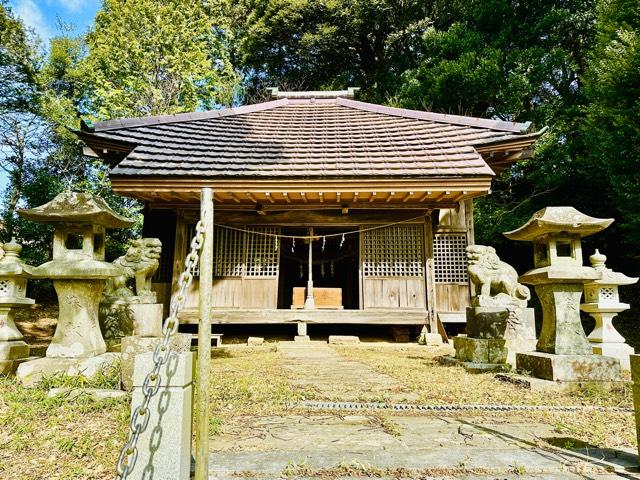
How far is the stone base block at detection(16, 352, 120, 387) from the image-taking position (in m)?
4.17

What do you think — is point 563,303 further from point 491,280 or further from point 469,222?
point 469,222

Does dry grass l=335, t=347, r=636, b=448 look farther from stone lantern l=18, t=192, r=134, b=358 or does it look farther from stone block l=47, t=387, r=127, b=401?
stone lantern l=18, t=192, r=134, b=358

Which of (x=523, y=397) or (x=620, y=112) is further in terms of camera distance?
(x=620, y=112)

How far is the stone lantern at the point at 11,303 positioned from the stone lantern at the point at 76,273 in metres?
0.80

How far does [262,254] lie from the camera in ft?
30.8

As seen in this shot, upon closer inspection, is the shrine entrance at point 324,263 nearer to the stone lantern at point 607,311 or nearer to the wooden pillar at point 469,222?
the wooden pillar at point 469,222

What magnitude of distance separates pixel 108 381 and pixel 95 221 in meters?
1.96

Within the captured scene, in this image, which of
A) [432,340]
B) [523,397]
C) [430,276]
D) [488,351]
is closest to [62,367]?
[523,397]

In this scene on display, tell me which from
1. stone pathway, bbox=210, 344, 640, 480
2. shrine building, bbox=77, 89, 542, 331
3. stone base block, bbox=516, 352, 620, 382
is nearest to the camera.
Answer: stone pathway, bbox=210, 344, 640, 480

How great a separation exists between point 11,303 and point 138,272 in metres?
1.59

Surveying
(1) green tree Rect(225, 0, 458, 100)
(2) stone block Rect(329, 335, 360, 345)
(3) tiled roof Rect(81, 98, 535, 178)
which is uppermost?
(1) green tree Rect(225, 0, 458, 100)

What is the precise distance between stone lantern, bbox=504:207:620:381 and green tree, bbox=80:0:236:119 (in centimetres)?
1283

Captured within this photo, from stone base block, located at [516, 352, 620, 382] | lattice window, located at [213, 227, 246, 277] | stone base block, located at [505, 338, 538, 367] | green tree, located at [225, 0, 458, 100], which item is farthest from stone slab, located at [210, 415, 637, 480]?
green tree, located at [225, 0, 458, 100]

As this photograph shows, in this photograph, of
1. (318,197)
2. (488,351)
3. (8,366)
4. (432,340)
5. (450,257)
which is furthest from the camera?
(450,257)
